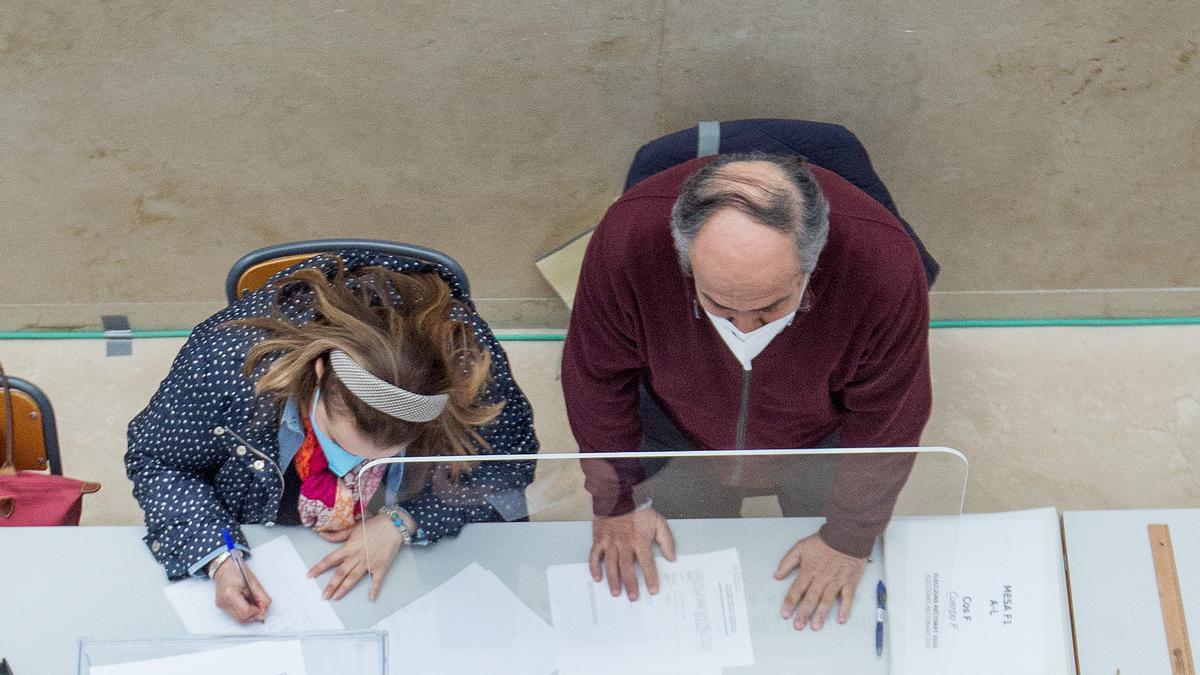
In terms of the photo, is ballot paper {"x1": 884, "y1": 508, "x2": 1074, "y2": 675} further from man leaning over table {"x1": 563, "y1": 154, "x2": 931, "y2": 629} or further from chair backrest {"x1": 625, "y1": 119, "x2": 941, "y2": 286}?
chair backrest {"x1": 625, "y1": 119, "x2": 941, "y2": 286}

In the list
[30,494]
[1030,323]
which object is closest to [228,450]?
[30,494]

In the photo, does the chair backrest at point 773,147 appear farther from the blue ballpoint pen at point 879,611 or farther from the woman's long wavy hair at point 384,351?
the blue ballpoint pen at point 879,611

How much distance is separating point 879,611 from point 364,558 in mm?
868

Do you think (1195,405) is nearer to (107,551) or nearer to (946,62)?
(946,62)

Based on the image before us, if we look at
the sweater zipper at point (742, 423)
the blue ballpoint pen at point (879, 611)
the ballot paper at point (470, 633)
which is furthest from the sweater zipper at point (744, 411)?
the ballot paper at point (470, 633)

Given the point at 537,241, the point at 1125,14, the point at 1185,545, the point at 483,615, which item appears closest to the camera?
the point at 483,615

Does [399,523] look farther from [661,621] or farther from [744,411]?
[744,411]

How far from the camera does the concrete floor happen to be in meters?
3.02

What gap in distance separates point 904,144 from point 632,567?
1.42 metres

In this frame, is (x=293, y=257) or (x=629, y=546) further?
(x=293, y=257)

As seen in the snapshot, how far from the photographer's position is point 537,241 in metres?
2.98

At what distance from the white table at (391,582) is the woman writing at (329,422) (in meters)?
0.04

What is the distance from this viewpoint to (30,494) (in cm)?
201

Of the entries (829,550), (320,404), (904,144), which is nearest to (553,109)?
(904,144)
